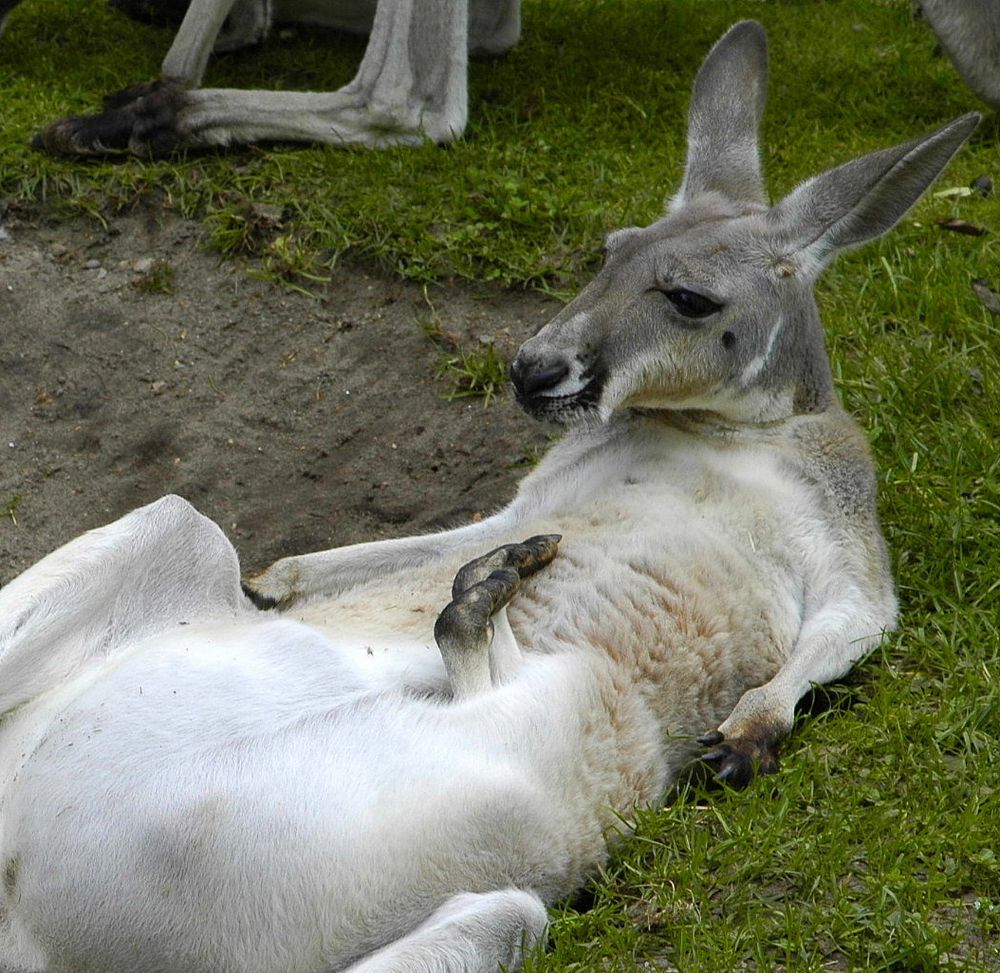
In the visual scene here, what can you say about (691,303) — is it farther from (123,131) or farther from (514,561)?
(123,131)

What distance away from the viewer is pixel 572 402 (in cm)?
358

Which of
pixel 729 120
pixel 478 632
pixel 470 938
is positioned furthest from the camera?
pixel 729 120

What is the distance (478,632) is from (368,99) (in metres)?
3.47

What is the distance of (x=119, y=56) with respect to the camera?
7098 millimetres

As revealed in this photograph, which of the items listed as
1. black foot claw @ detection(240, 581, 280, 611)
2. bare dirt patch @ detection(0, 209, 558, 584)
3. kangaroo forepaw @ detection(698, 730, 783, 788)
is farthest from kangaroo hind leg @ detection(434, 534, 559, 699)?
bare dirt patch @ detection(0, 209, 558, 584)

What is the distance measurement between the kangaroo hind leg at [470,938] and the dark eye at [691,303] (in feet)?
5.20

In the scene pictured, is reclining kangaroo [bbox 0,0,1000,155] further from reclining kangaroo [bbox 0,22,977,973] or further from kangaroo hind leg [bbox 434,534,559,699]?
kangaroo hind leg [bbox 434,534,559,699]

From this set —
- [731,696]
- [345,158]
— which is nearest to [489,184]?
[345,158]

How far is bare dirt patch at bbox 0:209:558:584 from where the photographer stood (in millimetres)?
4719

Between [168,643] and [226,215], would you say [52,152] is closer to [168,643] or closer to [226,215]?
[226,215]

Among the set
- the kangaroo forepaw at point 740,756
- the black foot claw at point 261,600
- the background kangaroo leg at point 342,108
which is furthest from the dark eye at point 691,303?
the background kangaroo leg at point 342,108

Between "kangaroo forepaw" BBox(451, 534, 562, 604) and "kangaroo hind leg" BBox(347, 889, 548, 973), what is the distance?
83 centimetres

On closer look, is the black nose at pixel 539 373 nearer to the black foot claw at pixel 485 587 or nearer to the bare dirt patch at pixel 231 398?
the black foot claw at pixel 485 587

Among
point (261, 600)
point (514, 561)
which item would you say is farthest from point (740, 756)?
point (261, 600)
